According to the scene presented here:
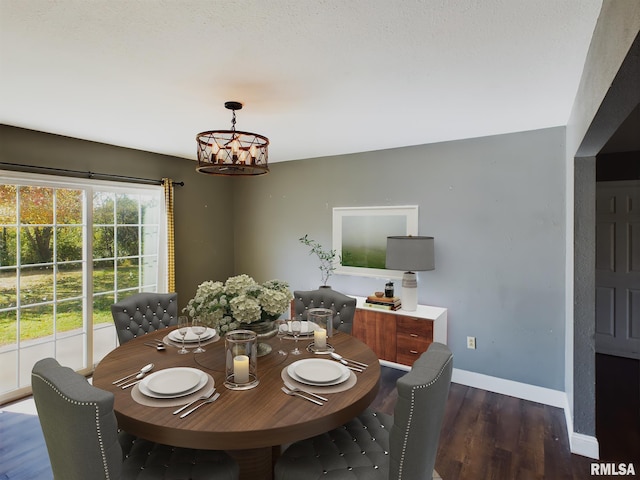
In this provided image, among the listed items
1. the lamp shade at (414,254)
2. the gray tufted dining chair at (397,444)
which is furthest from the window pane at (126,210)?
the gray tufted dining chair at (397,444)

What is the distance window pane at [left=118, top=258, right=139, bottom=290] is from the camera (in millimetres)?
3992

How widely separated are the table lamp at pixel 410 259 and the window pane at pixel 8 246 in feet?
11.1

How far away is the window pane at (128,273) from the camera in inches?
157

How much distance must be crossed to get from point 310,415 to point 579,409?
2052 mm

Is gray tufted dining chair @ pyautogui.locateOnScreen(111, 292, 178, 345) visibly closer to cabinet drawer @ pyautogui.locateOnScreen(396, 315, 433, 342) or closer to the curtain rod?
the curtain rod

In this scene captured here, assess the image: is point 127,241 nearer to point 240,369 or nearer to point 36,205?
point 36,205

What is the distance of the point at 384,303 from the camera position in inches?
140

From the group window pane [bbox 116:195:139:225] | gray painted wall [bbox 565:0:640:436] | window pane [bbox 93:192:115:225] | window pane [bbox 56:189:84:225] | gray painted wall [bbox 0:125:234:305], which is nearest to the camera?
gray painted wall [bbox 565:0:640:436]

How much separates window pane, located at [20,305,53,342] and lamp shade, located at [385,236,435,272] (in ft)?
10.9

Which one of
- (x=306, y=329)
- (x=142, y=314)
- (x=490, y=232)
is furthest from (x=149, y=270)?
(x=490, y=232)

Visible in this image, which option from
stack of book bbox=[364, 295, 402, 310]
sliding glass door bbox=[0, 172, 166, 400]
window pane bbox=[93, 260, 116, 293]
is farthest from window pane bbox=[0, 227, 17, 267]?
stack of book bbox=[364, 295, 402, 310]

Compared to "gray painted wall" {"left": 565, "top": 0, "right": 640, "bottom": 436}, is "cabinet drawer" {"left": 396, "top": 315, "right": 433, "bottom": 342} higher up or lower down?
lower down

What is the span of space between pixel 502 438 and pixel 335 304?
1.53 m

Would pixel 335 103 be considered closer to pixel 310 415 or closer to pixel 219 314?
pixel 219 314
